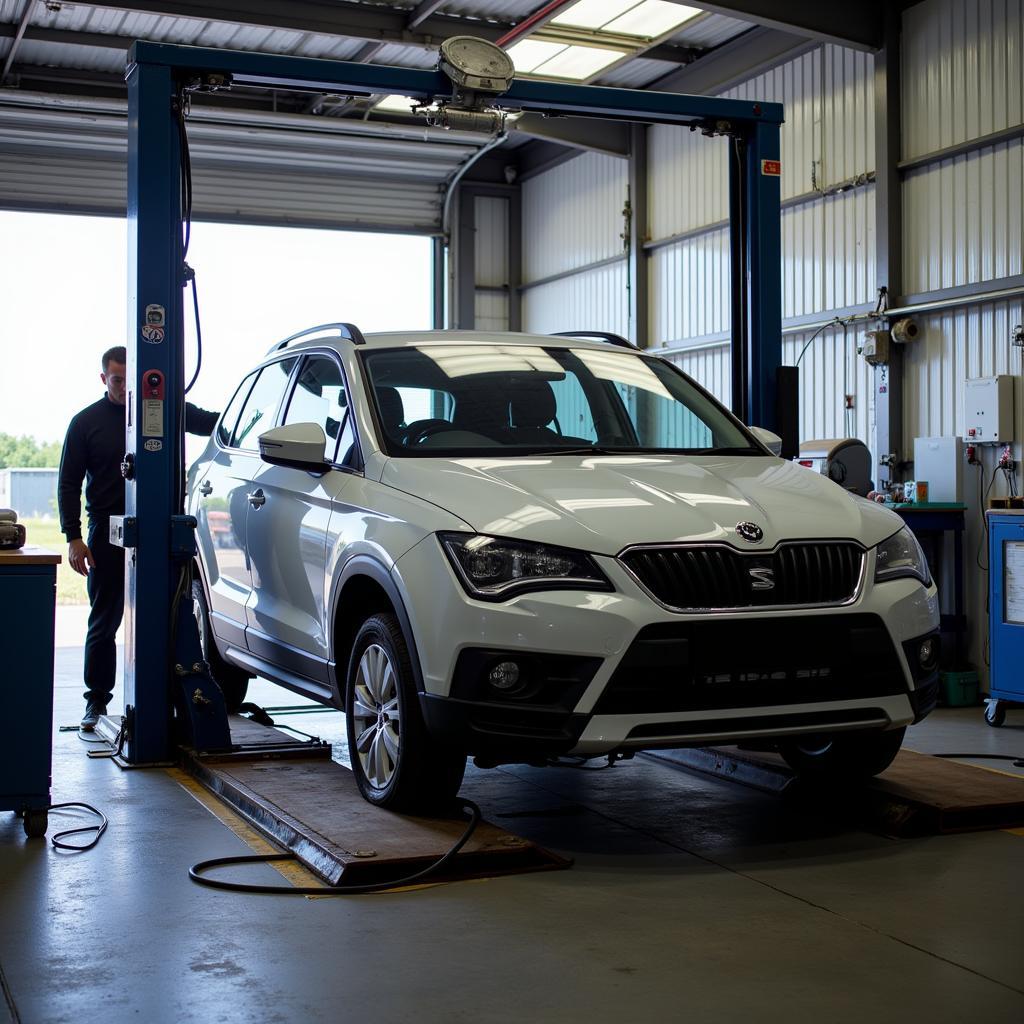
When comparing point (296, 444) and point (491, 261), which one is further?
point (491, 261)

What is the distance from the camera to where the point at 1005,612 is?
26.8ft

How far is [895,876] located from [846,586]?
0.91 m

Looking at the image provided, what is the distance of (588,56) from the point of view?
1293 centimetres

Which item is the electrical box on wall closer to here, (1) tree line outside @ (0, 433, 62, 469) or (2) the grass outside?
(2) the grass outside

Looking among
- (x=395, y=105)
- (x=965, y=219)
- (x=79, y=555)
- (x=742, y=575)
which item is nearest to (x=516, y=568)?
(x=742, y=575)

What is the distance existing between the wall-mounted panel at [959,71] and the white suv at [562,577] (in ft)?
17.2

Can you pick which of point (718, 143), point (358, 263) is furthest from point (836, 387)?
point (358, 263)

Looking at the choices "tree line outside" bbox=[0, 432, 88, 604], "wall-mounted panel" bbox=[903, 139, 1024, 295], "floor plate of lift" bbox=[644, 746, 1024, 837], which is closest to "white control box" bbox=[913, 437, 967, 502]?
"wall-mounted panel" bbox=[903, 139, 1024, 295]

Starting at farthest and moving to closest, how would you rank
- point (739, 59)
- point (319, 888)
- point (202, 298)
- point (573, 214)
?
point (573, 214), point (202, 298), point (739, 59), point (319, 888)

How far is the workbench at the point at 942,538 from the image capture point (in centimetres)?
924

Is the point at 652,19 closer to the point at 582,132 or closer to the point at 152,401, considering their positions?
the point at 582,132

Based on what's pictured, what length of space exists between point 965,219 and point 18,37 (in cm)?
808

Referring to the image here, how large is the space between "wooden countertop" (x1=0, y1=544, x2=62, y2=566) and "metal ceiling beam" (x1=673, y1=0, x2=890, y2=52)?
23.9ft

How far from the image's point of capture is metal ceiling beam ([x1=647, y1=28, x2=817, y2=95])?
1193 cm
